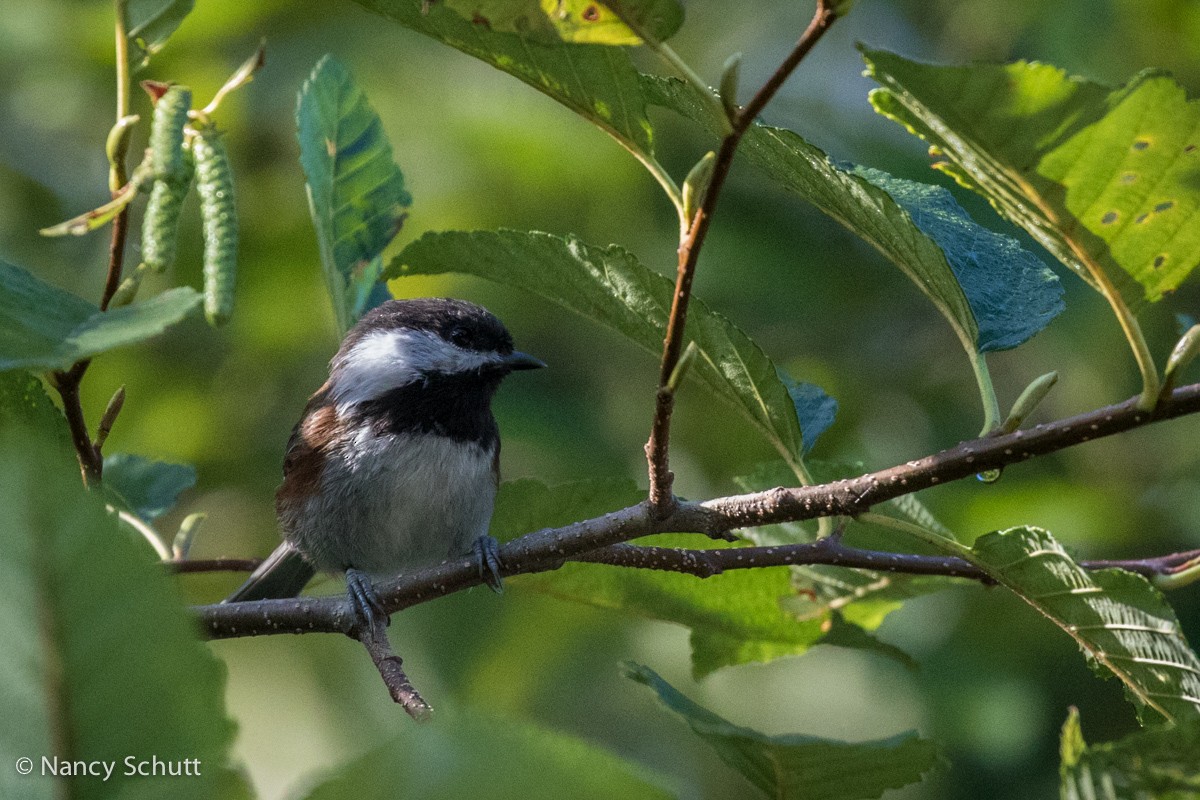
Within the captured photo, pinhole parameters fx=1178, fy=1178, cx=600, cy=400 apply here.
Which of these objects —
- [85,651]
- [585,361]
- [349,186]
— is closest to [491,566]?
[349,186]

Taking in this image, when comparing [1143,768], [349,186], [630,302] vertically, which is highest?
[1143,768]

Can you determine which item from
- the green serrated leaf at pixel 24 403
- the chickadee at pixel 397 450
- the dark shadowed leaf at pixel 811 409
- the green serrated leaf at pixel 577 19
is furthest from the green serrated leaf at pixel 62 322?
the chickadee at pixel 397 450

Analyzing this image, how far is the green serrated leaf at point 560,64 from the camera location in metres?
1.50

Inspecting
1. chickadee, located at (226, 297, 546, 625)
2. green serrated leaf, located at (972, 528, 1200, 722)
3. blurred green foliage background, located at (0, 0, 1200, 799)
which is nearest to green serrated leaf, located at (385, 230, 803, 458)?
green serrated leaf, located at (972, 528, 1200, 722)

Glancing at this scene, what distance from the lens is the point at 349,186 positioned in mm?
2639

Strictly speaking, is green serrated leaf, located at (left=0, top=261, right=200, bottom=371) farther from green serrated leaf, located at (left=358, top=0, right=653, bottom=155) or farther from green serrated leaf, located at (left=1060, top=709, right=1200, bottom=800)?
green serrated leaf, located at (left=1060, top=709, right=1200, bottom=800)

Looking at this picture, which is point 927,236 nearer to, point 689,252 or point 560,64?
point 689,252

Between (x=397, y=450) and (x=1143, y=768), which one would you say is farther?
(x=397, y=450)

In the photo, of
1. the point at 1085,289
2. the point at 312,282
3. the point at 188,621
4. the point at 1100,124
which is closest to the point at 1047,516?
the point at 1085,289

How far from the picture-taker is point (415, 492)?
3.48 metres

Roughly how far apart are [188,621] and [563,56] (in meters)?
0.96

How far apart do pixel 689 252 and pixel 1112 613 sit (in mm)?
856

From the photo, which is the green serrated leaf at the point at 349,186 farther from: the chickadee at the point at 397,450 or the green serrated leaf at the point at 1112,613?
the green serrated leaf at the point at 1112,613

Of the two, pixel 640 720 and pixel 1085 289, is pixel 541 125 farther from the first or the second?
pixel 640 720
